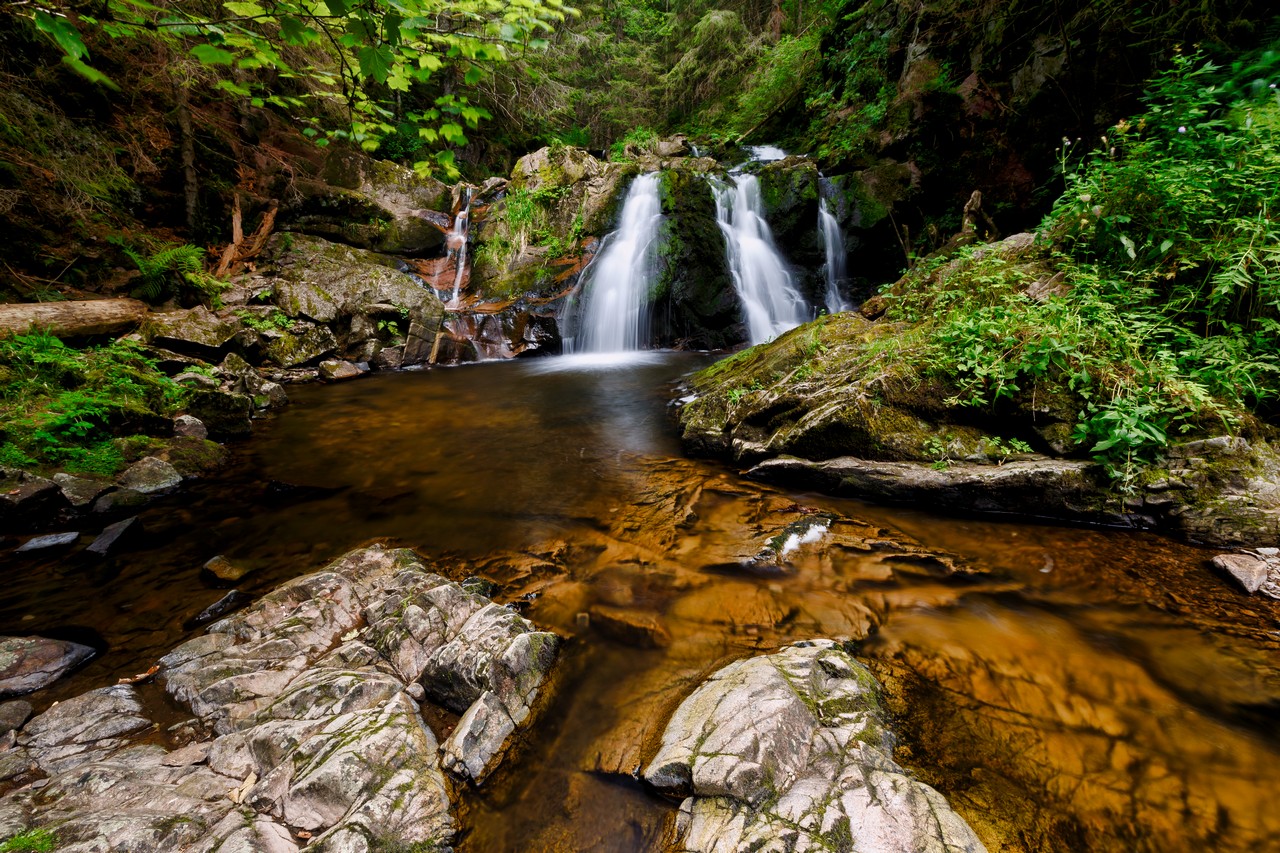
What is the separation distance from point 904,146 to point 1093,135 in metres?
5.03

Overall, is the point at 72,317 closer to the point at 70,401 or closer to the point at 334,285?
the point at 70,401

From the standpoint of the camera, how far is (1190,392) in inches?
116

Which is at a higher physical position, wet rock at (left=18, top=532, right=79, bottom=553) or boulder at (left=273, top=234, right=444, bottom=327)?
boulder at (left=273, top=234, right=444, bottom=327)

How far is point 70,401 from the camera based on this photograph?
4.51 m

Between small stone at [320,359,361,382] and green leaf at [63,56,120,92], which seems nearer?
green leaf at [63,56,120,92]

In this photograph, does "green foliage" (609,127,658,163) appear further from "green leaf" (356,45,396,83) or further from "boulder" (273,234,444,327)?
"green leaf" (356,45,396,83)

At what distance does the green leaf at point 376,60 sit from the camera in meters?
1.47

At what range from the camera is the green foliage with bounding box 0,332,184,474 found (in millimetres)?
4180

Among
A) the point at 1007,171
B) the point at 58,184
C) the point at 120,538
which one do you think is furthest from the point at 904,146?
the point at 58,184

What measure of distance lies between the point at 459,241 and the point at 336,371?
617cm

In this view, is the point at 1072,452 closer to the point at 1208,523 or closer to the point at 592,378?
the point at 1208,523

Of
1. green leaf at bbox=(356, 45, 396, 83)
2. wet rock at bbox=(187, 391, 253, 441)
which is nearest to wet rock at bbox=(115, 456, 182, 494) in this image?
wet rock at bbox=(187, 391, 253, 441)

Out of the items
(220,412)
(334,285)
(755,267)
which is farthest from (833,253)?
(220,412)

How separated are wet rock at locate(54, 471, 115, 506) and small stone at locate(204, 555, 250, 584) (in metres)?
1.91
